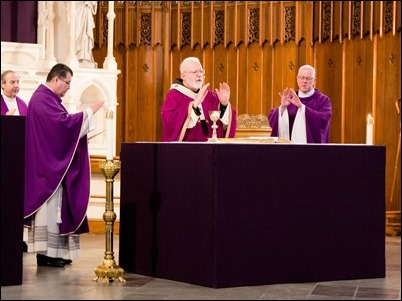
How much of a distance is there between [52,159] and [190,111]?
1094 mm

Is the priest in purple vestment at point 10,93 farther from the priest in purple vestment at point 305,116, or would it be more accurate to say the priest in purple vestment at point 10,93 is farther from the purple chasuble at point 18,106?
the priest in purple vestment at point 305,116

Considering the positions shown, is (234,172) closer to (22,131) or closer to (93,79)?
(22,131)

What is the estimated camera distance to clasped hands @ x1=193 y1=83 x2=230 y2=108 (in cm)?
695

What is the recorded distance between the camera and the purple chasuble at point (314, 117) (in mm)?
8133

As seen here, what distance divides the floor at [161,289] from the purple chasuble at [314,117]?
164 centimetres

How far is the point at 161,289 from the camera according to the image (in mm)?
6066

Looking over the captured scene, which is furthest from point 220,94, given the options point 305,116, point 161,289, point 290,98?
point 161,289

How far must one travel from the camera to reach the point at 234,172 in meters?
6.07

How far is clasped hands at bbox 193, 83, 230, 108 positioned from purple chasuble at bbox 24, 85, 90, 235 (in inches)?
34.4

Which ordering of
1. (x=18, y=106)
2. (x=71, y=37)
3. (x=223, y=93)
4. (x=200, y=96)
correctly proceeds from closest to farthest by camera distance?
(x=200, y=96)
(x=223, y=93)
(x=18, y=106)
(x=71, y=37)

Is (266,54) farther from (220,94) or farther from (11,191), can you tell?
(11,191)

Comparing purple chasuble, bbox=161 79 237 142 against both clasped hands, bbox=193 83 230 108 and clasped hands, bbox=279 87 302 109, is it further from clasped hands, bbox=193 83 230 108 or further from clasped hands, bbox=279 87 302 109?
clasped hands, bbox=279 87 302 109

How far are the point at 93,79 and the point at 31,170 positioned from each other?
380 centimetres

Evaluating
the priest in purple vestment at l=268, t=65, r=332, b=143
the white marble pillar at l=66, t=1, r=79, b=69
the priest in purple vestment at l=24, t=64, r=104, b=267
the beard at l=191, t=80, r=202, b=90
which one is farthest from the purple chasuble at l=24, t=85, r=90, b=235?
the white marble pillar at l=66, t=1, r=79, b=69
